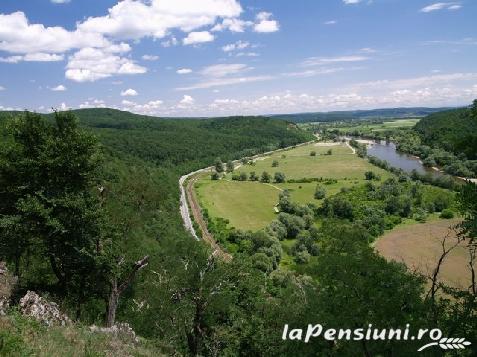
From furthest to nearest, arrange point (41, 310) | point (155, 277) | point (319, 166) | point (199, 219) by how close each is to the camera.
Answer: point (319, 166)
point (199, 219)
point (155, 277)
point (41, 310)

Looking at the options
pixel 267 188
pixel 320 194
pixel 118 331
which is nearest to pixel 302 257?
pixel 320 194

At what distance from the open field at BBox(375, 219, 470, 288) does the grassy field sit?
21.7m

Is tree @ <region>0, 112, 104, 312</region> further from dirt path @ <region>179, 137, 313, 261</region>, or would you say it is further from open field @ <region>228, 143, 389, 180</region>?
open field @ <region>228, 143, 389, 180</region>

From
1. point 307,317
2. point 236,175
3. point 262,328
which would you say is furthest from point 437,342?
point 236,175

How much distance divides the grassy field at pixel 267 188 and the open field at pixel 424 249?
71.3 ft

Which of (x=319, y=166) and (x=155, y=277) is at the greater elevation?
(x=155, y=277)

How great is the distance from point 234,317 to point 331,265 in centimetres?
861

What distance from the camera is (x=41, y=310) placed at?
1274cm

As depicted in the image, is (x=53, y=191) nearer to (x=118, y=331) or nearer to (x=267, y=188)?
(x=118, y=331)

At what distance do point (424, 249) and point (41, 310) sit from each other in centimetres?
5478

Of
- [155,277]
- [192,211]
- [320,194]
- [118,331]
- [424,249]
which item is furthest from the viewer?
[320,194]

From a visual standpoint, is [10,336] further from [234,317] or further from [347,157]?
[347,157]

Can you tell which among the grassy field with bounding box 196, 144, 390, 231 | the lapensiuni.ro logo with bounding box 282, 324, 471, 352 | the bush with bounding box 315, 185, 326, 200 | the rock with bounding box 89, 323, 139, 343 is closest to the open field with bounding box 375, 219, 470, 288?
the grassy field with bounding box 196, 144, 390, 231

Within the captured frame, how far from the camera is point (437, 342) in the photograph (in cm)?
1291
